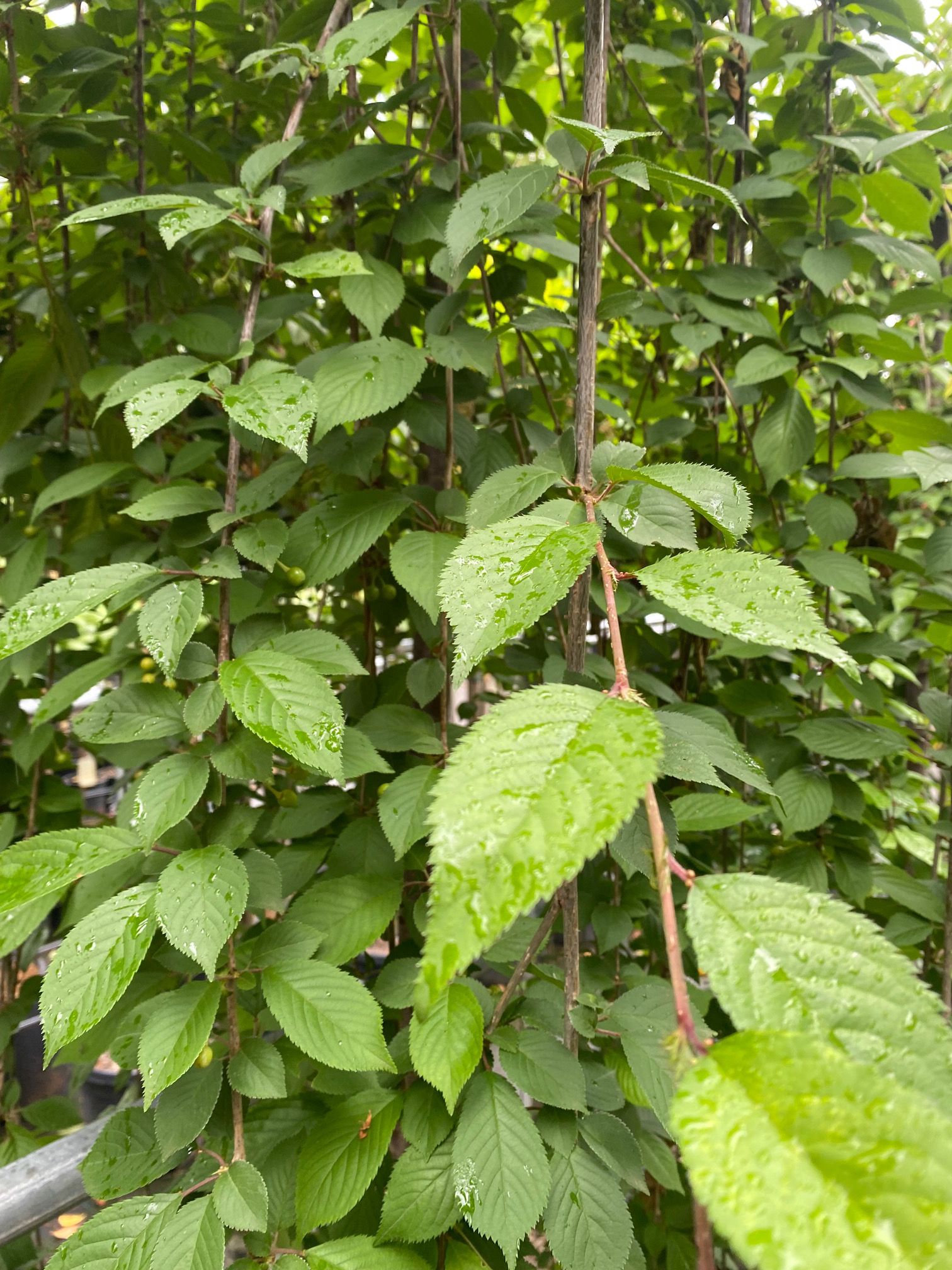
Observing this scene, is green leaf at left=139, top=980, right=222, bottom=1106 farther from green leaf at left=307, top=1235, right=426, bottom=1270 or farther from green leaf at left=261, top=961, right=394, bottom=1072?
green leaf at left=307, top=1235, right=426, bottom=1270

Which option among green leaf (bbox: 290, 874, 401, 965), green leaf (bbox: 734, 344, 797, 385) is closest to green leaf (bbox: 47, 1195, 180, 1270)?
green leaf (bbox: 290, 874, 401, 965)

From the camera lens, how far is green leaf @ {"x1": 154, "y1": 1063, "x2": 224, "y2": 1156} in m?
0.69

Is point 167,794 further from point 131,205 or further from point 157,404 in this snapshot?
point 131,205

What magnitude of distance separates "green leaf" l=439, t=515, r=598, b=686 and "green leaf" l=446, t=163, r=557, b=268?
0.31 metres

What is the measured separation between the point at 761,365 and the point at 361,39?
632 millimetres

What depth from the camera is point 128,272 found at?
1225 mm

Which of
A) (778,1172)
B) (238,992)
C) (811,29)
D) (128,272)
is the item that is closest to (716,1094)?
(778,1172)

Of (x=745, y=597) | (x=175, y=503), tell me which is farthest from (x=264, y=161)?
(x=745, y=597)

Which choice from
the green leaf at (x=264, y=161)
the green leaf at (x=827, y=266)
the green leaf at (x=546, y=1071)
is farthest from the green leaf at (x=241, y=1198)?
the green leaf at (x=827, y=266)

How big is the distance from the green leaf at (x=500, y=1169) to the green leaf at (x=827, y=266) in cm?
106

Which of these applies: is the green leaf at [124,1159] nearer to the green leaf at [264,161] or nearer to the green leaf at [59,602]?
the green leaf at [59,602]

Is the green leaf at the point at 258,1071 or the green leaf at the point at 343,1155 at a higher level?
the green leaf at the point at 258,1071

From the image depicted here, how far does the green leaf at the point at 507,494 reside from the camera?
667 mm

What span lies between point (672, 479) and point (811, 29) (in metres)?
1.18
